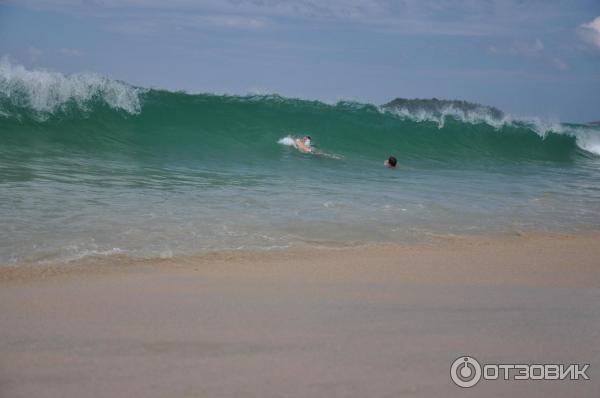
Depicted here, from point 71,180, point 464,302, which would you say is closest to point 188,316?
point 464,302

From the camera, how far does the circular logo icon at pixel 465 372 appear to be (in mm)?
2617

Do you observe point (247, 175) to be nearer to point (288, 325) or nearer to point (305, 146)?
point (305, 146)

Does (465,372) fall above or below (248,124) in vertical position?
below

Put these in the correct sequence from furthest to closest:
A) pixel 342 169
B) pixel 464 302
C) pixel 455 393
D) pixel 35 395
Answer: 1. pixel 342 169
2. pixel 464 302
3. pixel 455 393
4. pixel 35 395

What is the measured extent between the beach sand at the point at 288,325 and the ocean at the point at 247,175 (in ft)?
2.19

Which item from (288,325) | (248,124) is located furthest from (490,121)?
(288,325)

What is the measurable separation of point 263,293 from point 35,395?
1642 mm

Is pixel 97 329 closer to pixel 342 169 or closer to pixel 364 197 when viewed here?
pixel 364 197

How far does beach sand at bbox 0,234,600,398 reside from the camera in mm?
2521

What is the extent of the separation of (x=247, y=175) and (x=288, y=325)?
7391mm

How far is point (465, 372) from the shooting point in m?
2.71

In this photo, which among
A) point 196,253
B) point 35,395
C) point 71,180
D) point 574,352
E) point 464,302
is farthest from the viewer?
point 71,180

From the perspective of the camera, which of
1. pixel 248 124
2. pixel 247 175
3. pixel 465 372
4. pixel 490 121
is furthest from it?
pixel 490 121

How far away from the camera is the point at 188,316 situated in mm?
3246
